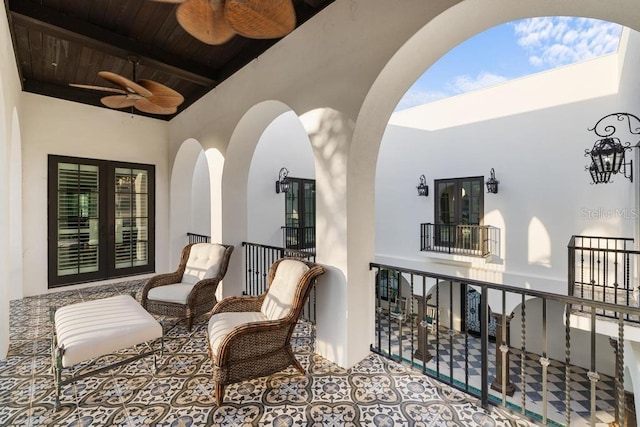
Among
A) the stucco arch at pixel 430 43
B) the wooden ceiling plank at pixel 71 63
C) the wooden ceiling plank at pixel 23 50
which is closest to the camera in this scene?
the stucco arch at pixel 430 43

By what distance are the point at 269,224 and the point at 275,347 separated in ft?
17.7

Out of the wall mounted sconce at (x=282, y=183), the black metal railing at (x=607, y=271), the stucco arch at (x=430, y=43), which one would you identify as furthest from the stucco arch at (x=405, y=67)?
the wall mounted sconce at (x=282, y=183)

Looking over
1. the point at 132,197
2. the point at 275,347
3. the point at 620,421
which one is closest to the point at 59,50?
the point at 132,197

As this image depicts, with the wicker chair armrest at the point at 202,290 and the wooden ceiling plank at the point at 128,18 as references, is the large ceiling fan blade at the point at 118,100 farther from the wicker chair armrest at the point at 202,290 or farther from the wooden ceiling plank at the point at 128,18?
the wicker chair armrest at the point at 202,290

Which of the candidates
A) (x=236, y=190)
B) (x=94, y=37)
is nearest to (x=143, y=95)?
(x=94, y=37)

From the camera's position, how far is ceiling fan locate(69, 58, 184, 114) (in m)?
3.15

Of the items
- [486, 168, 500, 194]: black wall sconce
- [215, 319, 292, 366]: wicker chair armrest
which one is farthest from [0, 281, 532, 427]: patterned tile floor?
[486, 168, 500, 194]: black wall sconce

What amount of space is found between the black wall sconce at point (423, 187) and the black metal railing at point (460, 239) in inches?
36.0

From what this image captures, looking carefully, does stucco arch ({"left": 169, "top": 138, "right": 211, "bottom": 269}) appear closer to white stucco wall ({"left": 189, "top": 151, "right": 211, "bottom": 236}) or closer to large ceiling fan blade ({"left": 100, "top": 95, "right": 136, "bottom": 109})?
white stucco wall ({"left": 189, "top": 151, "right": 211, "bottom": 236})

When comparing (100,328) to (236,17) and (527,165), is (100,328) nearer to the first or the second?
(236,17)

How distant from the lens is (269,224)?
7566 mm

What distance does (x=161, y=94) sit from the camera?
345 cm

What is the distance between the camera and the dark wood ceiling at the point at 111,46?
9.71 feet

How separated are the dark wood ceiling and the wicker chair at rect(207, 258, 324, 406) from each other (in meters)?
2.56
